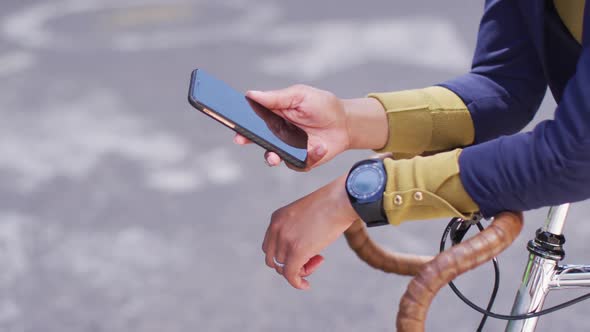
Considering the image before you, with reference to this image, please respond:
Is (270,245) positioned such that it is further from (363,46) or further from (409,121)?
(363,46)

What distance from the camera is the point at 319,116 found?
3.21ft

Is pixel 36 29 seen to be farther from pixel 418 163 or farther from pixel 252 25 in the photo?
pixel 418 163

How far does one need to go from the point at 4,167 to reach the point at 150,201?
55 centimetres

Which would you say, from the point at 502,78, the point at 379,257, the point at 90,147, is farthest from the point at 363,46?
the point at 379,257

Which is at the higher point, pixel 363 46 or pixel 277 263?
pixel 277 263

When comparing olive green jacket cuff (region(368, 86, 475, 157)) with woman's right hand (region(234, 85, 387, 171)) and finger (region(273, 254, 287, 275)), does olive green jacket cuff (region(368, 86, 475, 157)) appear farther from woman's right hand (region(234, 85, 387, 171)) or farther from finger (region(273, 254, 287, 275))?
finger (region(273, 254, 287, 275))

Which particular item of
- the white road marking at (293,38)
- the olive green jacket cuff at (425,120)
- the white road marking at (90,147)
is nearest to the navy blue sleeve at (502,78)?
the olive green jacket cuff at (425,120)

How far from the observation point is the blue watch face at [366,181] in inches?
33.6

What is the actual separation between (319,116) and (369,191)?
0.53ft

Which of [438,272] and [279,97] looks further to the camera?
[279,97]

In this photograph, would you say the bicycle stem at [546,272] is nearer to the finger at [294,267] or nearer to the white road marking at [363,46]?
the finger at [294,267]

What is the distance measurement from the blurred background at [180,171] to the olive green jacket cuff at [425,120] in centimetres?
83

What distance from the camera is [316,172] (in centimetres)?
237

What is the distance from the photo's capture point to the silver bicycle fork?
3.10 ft
